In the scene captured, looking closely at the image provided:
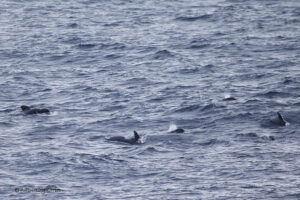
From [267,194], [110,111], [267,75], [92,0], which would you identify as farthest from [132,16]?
[267,194]

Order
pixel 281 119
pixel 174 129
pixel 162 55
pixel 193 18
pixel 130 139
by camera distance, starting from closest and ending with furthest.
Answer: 1. pixel 130 139
2. pixel 174 129
3. pixel 281 119
4. pixel 162 55
5. pixel 193 18

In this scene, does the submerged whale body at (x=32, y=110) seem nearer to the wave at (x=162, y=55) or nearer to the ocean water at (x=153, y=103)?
the ocean water at (x=153, y=103)

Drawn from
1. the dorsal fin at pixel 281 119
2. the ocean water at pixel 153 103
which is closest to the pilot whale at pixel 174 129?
the ocean water at pixel 153 103

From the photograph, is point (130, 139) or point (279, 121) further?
point (279, 121)

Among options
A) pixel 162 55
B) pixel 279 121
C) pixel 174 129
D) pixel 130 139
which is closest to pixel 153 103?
pixel 174 129

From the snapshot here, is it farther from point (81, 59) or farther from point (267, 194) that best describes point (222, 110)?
point (81, 59)

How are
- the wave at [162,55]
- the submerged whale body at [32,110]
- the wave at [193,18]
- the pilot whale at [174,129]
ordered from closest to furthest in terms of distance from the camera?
the pilot whale at [174,129] < the submerged whale body at [32,110] < the wave at [162,55] < the wave at [193,18]

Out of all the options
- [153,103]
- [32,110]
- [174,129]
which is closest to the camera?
[174,129]

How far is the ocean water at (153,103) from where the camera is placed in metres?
31.6

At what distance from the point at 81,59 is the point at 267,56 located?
45.3 feet

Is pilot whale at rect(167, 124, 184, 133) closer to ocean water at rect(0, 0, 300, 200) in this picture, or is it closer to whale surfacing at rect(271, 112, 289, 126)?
ocean water at rect(0, 0, 300, 200)

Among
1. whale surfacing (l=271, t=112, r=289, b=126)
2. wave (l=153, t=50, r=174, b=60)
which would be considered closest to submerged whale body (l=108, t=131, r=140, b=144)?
whale surfacing (l=271, t=112, r=289, b=126)

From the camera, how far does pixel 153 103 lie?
4375 centimetres

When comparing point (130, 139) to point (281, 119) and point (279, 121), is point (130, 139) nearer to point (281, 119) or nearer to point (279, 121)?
point (279, 121)
